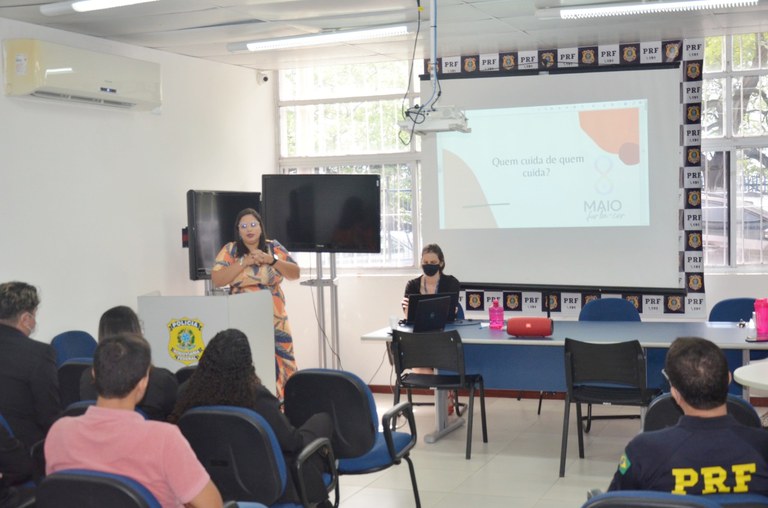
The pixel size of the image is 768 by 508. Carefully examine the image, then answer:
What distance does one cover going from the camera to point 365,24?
6.54 m

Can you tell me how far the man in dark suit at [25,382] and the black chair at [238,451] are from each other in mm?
774

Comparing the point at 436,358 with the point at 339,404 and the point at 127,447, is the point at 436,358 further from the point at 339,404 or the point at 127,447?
the point at 127,447

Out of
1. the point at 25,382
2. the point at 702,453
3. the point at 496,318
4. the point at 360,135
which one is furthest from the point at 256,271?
the point at 702,453

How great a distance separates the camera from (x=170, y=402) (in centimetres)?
370

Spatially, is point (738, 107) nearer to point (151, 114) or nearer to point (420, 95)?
point (420, 95)

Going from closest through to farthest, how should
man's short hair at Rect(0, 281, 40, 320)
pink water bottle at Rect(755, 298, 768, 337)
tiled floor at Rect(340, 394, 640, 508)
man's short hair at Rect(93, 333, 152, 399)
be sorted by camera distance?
1. man's short hair at Rect(93, 333, 152, 399)
2. man's short hair at Rect(0, 281, 40, 320)
3. tiled floor at Rect(340, 394, 640, 508)
4. pink water bottle at Rect(755, 298, 768, 337)

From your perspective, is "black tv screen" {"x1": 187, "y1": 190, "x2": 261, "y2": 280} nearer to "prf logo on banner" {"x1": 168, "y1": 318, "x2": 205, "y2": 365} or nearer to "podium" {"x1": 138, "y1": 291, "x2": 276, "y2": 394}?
"podium" {"x1": 138, "y1": 291, "x2": 276, "y2": 394}

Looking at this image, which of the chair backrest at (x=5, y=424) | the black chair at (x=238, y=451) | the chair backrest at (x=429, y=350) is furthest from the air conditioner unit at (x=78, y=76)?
the black chair at (x=238, y=451)

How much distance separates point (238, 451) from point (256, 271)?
2.76m

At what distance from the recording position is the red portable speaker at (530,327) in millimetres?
5953

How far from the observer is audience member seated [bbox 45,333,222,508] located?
2.62 meters

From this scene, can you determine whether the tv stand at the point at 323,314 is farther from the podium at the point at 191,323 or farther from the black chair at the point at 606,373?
the black chair at the point at 606,373

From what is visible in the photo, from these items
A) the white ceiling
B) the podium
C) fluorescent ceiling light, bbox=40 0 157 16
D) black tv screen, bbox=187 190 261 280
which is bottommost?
the podium

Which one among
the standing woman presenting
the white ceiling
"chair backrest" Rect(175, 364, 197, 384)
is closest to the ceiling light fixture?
the white ceiling
